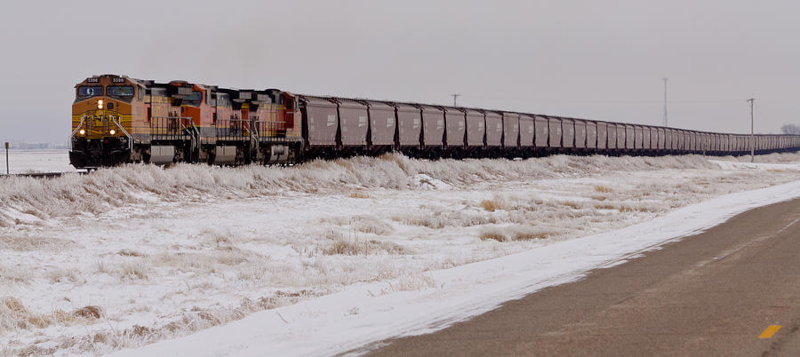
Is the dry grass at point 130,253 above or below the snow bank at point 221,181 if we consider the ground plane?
below

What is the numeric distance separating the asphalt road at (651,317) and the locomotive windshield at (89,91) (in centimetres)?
2124

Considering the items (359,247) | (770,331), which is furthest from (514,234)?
(770,331)

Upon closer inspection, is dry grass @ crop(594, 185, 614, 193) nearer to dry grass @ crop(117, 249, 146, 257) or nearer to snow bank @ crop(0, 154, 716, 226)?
snow bank @ crop(0, 154, 716, 226)

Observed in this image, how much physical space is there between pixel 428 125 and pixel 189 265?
3232 centimetres

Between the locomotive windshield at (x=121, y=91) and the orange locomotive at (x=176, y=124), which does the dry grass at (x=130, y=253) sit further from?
the locomotive windshield at (x=121, y=91)

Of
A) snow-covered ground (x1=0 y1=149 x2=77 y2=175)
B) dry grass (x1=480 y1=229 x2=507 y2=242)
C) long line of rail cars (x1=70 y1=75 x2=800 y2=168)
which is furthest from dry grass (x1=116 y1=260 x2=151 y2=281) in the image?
snow-covered ground (x1=0 y1=149 x2=77 y2=175)

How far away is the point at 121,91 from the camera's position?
26.8m

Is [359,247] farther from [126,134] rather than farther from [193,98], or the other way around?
[193,98]

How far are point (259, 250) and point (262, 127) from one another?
684 inches

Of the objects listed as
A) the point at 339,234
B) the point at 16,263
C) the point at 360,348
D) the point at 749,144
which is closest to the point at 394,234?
the point at 339,234

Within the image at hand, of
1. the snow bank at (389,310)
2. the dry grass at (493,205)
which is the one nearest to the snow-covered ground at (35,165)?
the dry grass at (493,205)

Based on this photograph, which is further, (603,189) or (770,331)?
(603,189)

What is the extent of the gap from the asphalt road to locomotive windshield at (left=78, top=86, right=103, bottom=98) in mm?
21235

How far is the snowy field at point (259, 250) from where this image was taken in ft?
29.4
